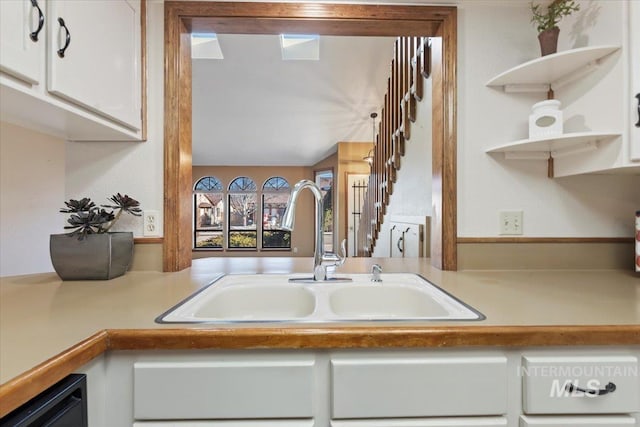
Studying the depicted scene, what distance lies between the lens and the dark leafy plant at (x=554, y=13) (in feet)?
3.84

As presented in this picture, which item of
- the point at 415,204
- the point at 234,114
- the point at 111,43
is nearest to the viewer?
the point at 111,43

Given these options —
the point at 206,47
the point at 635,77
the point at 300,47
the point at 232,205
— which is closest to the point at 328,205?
the point at 232,205

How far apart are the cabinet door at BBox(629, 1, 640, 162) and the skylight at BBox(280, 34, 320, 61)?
3072 millimetres

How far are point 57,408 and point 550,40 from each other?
184 centimetres

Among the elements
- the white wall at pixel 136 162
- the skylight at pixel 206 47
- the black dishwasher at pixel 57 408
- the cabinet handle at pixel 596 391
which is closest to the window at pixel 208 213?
the skylight at pixel 206 47

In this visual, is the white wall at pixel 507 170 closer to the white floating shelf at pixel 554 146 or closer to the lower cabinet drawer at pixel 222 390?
the white floating shelf at pixel 554 146

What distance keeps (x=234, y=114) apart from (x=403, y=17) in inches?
170

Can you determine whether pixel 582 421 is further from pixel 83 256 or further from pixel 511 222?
pixel 83 256

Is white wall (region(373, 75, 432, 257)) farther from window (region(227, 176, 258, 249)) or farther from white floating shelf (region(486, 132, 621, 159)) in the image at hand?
window (region(227, 176, 258, 249))

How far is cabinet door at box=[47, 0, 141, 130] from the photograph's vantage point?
2.87 feet

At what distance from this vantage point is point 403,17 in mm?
1338

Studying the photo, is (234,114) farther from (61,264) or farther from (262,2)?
(61,264)

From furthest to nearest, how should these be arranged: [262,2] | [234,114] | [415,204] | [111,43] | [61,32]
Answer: [234,114]
[415,204]
[262,2]
[111,43]
[61,32]

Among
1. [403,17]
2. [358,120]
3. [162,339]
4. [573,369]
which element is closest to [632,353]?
[573,369]
